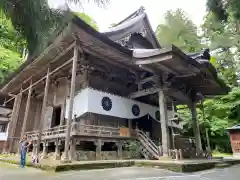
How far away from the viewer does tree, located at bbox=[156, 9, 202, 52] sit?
30397 mm

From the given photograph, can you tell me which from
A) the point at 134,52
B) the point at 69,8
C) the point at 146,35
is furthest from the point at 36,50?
the point at 146,35

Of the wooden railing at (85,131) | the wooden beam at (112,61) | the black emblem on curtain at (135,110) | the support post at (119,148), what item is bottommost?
the support post at (119,148)

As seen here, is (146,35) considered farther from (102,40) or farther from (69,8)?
(69,8)

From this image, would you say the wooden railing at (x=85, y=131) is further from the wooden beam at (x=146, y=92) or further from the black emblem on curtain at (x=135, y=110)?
the wooden beam at (x=146, y=92)

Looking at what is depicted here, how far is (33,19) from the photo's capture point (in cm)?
293

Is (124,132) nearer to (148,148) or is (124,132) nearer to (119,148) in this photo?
(119,148)

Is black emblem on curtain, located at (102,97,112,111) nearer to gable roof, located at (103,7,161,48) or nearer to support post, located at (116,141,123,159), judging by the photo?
support post, located at (116,141,123,159)

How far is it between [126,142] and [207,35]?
2574 cm

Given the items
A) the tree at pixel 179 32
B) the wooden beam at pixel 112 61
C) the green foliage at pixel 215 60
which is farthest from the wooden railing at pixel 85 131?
the tree at pixel 179 32

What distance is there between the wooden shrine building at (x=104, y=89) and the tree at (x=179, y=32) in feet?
57.8

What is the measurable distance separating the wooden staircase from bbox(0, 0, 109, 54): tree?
312 inches

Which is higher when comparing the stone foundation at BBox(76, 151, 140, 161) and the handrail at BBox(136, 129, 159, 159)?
the handrail at BBox(136, 129, 159, 159)

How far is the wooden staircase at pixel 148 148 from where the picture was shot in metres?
9.60

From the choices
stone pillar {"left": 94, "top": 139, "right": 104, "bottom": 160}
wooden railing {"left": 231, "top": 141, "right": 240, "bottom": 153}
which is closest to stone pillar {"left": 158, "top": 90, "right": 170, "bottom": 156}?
stone pillar {"left": 94, "top": 139, "right": 104, "bottom": 160}
